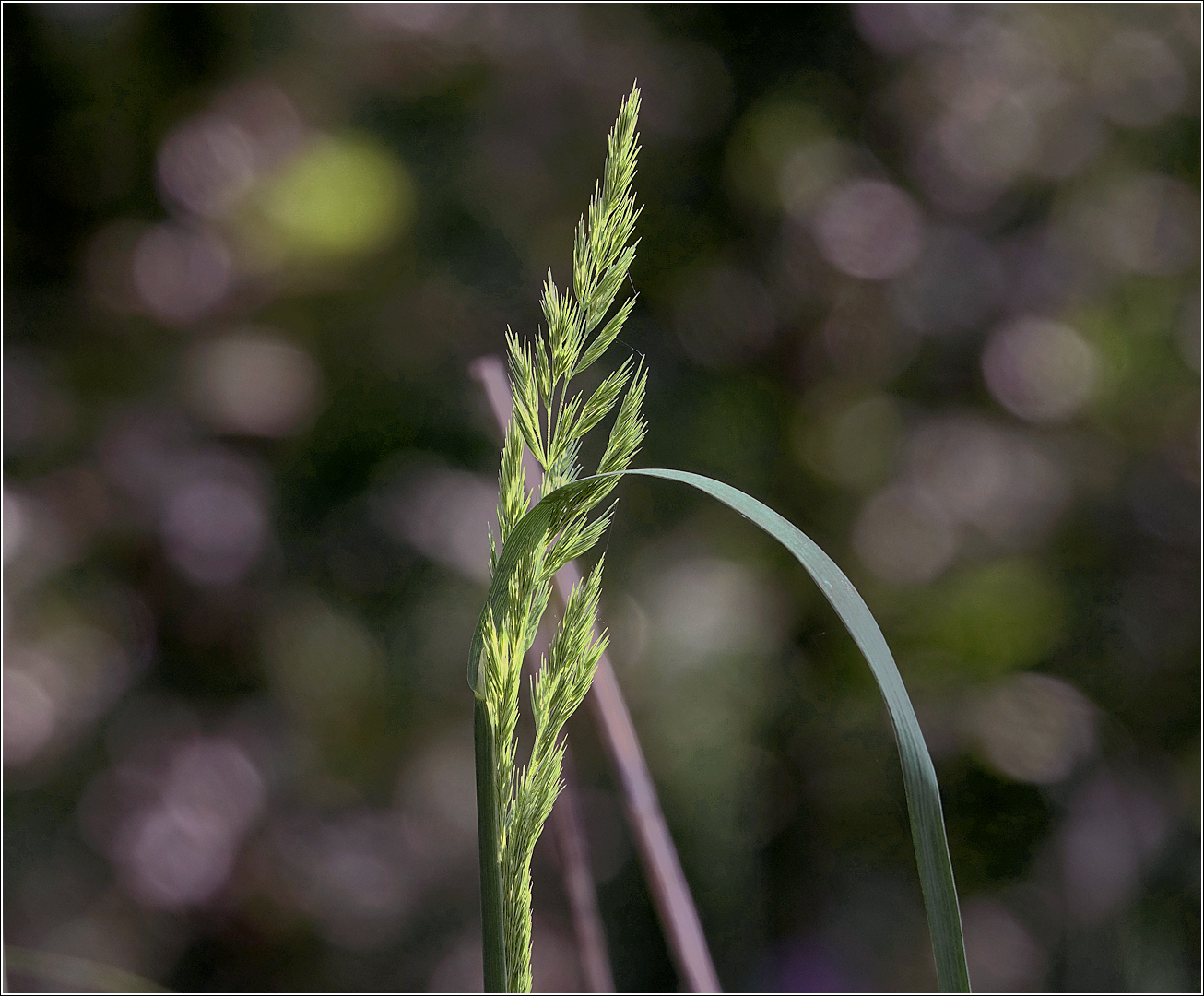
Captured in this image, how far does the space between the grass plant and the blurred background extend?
0.51m

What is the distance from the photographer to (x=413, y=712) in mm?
664

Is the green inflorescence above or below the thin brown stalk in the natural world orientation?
above

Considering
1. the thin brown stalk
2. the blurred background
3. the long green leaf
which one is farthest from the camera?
the blurred background

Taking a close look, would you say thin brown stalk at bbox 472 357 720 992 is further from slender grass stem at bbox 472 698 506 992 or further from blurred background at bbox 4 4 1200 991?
blurred background at bbox 4 4 1200 991

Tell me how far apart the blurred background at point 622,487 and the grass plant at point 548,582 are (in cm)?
51

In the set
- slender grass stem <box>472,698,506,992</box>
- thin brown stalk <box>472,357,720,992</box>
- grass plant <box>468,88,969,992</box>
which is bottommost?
thin brown stalk <box>472,357,720,992</box>

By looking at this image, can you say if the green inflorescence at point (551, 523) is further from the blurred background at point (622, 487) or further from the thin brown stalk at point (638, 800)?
the blurred background at point (622, 487)

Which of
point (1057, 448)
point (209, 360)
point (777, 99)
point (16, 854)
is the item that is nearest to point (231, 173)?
point (209, 360)

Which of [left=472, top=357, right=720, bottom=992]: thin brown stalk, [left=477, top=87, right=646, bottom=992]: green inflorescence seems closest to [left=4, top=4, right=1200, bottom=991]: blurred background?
[left=472, top=357, right=720, bottom=992]: thin brown stalk

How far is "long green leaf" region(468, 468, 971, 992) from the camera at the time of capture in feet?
0.33

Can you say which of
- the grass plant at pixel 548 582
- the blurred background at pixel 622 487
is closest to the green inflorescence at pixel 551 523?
the grass plant at pixel 548 582

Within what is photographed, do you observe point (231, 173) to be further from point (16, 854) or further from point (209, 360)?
point (16, 854)

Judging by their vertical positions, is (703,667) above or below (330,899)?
Result: above

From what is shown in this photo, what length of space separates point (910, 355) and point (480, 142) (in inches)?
15.1
